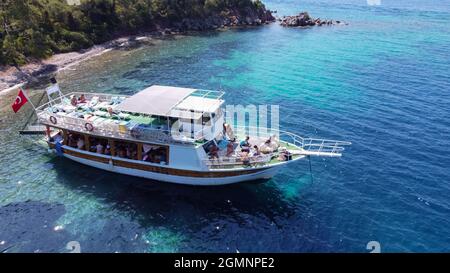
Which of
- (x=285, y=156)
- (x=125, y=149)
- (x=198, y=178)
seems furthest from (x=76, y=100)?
(x=285, y=156)

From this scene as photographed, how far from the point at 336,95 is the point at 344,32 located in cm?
4985

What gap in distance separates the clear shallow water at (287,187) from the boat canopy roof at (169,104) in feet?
23.8

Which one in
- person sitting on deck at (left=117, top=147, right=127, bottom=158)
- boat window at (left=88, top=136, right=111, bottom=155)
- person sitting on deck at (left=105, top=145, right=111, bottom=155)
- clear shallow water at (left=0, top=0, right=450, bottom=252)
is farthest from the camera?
boat window at (left=88, top=136, right=111, bottom=155)

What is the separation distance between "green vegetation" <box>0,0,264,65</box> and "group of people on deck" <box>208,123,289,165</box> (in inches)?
1966

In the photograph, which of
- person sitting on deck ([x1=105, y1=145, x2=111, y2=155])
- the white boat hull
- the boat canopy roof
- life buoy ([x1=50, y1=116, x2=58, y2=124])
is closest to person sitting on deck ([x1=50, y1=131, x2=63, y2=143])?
life buoy ([x1=50, y1=116, x2=58, y2=124])

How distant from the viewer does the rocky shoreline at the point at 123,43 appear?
64.9m

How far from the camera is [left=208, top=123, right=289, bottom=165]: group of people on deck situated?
34.5 meters

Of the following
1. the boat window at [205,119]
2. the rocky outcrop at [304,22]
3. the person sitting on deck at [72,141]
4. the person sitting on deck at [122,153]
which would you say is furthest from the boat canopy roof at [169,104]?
the rocky outcrop at [304,22]

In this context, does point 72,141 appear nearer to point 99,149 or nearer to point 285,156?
point 99,149

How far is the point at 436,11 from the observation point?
126 meters

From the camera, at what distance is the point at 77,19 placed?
84062 mm

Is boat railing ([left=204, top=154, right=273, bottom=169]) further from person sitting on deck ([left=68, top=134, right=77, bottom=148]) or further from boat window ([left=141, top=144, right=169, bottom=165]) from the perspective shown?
person sitting on deck ([left=68, top=134, right=77, bottom=148])

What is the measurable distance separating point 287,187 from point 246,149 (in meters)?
5.36

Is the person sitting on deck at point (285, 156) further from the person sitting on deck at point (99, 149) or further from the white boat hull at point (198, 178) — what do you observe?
the person sitting on deck at point (99, 149)
